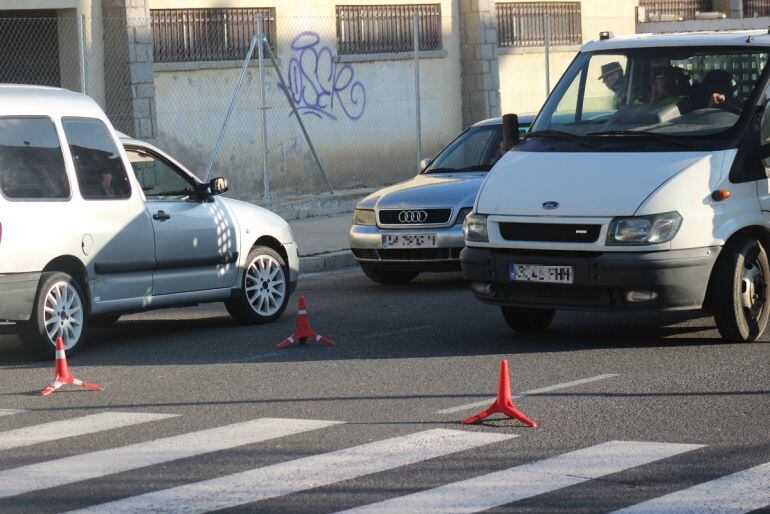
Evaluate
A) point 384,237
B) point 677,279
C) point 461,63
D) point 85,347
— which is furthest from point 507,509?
point 461,63

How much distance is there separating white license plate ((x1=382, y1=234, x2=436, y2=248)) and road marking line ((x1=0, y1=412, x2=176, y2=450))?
5.87 meters

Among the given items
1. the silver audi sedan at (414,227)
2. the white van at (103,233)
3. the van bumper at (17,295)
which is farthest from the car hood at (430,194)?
the van bumper at (17,295)

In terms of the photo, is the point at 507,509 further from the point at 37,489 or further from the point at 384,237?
the point at 384,237

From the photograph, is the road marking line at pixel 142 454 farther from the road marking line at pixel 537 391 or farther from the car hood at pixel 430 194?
the car hood at pixel 430 194

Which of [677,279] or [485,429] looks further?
[677,279]

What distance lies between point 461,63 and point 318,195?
6495 millimetres

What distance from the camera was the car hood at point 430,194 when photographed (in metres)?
14.2

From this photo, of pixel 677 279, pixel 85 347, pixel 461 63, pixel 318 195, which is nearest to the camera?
pixel 677 279

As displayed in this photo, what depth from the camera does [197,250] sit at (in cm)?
1199

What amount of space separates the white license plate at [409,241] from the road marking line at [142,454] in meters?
5.98

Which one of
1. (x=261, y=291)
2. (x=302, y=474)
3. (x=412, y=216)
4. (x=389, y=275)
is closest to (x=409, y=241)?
(x=412, y=216)

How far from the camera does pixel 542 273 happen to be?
34.3 ft

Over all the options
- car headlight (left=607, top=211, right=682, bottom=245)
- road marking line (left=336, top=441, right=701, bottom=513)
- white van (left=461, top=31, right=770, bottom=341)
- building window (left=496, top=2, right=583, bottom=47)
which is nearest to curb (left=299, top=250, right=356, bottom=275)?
white van (left=461, top=31, right=770, bottom=341)

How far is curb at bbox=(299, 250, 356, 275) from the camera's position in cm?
1680
